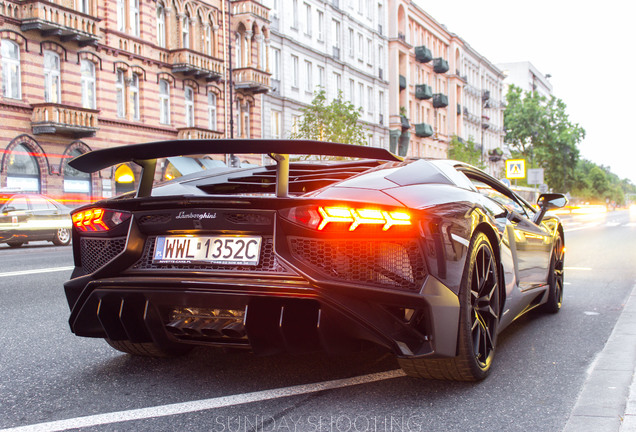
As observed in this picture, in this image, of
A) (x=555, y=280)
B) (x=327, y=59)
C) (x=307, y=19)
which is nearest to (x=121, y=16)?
(x=307, y=19)

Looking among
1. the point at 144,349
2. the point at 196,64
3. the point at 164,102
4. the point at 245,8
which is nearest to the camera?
the point at 144,349

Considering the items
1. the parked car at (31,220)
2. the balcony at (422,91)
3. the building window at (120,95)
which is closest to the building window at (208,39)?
the building window at (120,95)

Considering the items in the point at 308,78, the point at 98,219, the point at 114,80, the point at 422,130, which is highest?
the point at 308,78

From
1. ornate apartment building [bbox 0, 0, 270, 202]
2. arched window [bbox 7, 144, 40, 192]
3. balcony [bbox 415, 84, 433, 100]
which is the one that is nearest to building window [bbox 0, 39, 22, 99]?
ornate apartment building [bbox 0, 0, 270, 202]

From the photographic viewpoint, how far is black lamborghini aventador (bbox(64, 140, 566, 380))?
10.2 feet

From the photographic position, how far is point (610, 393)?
339 centimetres

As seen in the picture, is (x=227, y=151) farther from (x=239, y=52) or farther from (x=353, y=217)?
(x=239, y=52)

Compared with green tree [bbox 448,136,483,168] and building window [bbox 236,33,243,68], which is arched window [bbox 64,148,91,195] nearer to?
building window [bbox 236,33,243,68]

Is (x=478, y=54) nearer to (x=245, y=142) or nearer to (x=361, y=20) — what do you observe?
(x=361, y=20)

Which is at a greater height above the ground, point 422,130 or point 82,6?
point 82,6

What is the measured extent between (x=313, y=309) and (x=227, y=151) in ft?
2.74

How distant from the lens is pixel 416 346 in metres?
3.15

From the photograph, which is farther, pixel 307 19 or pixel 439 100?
pixel 439 100

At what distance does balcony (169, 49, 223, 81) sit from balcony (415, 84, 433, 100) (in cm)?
2972
